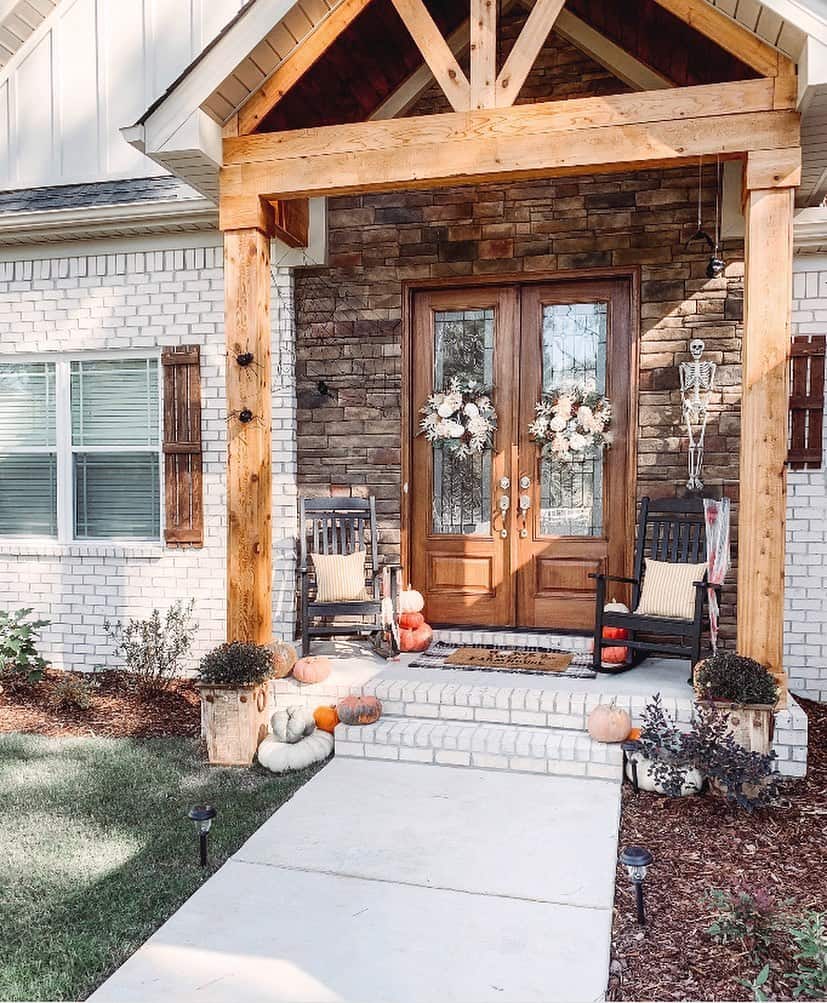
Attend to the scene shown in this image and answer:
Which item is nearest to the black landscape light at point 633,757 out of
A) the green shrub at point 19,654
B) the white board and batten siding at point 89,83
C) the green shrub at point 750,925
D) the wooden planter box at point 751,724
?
the wooden planter box at point 751,724

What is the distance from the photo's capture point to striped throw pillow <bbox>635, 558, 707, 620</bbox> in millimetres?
4484

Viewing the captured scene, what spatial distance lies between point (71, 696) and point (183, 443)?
5.86 ft

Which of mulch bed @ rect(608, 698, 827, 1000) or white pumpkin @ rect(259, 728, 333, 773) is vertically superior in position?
white pumpkin @ rect(259, 728, 333, 773)

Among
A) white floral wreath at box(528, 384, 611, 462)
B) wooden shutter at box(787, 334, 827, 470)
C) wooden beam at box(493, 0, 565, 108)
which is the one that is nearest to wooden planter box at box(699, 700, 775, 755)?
wooden shutter at box(787, 334, 827, 470)

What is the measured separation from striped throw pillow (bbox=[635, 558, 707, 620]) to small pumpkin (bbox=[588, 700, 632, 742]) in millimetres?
814

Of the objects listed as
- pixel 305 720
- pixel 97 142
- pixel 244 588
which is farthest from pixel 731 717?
pixel 97 142

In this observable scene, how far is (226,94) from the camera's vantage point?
407 centimetres

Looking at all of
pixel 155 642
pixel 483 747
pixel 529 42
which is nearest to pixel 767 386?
pixel 529 42

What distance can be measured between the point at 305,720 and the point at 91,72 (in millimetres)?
4804

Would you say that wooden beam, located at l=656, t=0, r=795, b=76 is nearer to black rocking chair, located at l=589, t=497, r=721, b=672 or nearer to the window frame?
black rocking chair, located at l=589, t=497, r=721, b=672

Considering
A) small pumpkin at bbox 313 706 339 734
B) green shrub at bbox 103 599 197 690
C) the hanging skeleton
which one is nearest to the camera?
small pumpkin at bbox 313 706 339 734

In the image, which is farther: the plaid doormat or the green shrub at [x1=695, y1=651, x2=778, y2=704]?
the plaid doormat

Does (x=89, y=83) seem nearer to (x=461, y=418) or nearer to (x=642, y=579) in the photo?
(x=461, y=418)

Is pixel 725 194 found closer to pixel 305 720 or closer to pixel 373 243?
pixel 373 243
